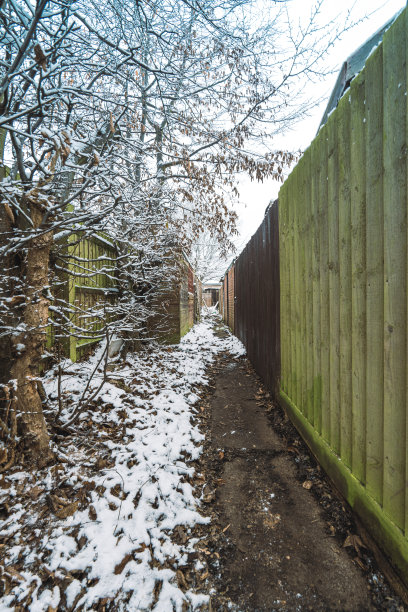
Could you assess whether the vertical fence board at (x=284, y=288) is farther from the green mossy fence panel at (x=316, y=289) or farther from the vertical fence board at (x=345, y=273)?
the vertical fence board at (x=345, y=273)

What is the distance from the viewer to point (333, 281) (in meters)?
2.03

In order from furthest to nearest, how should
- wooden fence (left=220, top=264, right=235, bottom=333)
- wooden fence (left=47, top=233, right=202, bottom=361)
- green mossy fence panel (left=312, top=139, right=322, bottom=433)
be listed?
wooden fence (left=220, top=264, right=235, bottom=333)
wooden fence (left=47, top=233, right=202, bottom=361)
green mossy fence panel (left=312, top=139, right=322, bottom=433)

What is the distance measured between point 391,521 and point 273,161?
516cm

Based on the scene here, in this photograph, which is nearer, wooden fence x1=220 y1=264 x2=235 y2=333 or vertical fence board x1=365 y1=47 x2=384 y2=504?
vertical fence board x1=365 y1=47 x2=384 y2=504

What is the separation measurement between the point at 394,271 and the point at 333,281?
683 millimetres

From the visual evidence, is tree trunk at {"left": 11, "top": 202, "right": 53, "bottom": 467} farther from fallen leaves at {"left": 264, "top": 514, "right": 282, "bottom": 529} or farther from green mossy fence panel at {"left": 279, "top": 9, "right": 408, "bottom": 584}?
green mossy fence panel at {"left": 279, "top": 9, "right": 408, "bottom": 584}

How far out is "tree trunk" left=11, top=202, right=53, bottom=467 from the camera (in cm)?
220

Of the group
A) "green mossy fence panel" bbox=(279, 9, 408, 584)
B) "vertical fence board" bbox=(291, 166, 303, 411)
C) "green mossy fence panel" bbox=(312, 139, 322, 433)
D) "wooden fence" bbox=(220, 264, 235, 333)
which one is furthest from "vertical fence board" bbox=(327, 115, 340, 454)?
"wooden fence" bbox=(220, 264, 235, 333)

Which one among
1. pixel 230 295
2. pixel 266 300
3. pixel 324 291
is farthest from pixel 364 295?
pixel 230 295

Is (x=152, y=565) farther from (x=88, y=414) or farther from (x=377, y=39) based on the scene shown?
(x=377, y=39)

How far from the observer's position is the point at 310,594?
4.54 feet

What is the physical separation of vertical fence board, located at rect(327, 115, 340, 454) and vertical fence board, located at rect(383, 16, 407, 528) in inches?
22.0

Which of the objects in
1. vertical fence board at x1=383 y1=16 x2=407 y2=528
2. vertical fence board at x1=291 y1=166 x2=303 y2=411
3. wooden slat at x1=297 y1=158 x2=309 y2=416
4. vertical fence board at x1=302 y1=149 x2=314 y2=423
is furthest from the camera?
vertical fence board at x1=291 y1=166 x2=303 y2=411

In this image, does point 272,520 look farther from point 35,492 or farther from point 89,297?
point 89,297
